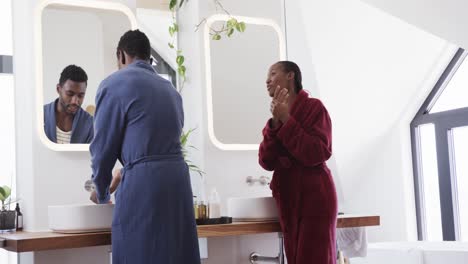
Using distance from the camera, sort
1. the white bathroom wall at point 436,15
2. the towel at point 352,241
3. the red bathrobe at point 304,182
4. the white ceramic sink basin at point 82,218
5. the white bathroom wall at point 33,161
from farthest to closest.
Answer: the white bathroom wall at point 436,15 → the towel at point 352,241 → the white bathroom wall at point 33,161 → the red bathrobe at point 304,182 → the white ceramic sink basin at point 82,218

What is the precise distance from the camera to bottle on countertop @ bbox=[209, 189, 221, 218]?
286 cm

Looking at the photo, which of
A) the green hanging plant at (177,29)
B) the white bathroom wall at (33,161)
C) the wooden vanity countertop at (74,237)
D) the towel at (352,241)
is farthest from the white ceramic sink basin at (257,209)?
the green hanging plant at (177,29)

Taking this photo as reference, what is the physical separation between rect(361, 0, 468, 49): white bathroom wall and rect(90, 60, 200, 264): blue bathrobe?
183cm

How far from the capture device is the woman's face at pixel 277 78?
108 inches

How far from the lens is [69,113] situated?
2.74 meters

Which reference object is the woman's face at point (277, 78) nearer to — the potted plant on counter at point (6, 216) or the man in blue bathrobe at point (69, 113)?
the man in blue bathrobe at point (69, 113)

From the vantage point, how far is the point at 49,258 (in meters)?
2.44

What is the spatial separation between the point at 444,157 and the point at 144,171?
340cm

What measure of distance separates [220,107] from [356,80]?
5.53ft

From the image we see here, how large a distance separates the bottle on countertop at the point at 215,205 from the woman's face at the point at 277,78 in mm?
535

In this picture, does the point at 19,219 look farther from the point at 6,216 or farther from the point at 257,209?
the point at 257,209

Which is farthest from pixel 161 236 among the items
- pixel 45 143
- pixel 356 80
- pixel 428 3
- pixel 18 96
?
pixel 356 80

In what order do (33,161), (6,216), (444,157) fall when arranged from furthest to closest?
(444,157) → (33,161) → (6,216)

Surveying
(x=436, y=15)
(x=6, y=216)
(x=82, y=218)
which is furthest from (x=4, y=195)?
(x=436, y=15)
